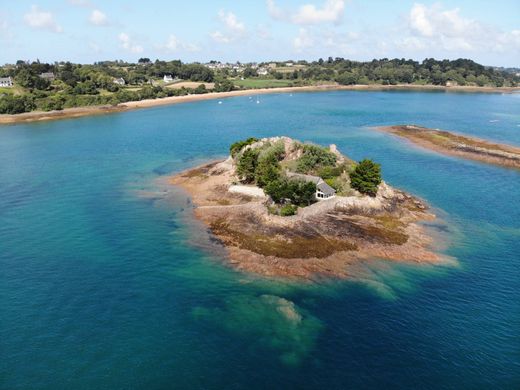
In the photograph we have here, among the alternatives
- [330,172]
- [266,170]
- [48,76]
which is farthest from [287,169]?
[48,76]

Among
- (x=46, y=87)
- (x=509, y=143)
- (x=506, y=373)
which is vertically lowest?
(x=506, y=373)

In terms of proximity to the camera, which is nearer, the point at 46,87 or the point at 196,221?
the point at 196,221

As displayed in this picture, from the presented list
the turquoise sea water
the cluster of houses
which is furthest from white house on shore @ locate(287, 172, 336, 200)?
the cluster of houses

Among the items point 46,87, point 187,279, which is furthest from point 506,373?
point 46,87

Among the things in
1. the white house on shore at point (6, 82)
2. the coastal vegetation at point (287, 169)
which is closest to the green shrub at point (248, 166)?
the coastal vegetation at point (287, 169)

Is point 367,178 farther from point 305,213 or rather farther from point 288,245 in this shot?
point 288,245

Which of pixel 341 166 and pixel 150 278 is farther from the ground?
pixel 341 166

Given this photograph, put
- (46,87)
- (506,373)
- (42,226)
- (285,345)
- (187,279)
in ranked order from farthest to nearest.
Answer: (46,87) < (42,226) < (187,279) < (285,345) < (506,373)

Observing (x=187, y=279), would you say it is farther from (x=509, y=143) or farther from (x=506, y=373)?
(x=509, y=143)
